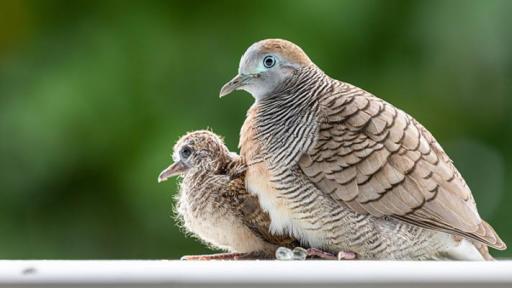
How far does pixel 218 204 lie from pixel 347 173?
0.28 meters

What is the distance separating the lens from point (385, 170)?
1.96 meters

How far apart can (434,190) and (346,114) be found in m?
0.24

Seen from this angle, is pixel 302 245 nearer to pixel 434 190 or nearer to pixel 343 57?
pixel 434 190

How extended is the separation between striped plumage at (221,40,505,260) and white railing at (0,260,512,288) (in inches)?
27.9

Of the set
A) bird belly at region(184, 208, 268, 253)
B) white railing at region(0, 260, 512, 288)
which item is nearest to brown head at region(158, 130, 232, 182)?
bird belly at region(184, 208, 268, 253)

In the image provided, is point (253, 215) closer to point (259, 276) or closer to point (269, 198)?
point (269, 198)

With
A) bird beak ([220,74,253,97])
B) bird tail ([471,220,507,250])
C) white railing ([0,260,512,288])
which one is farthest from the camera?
bird beak ([220,74,253,97])

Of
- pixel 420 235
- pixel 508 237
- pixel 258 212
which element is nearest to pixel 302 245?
pixel 258 212

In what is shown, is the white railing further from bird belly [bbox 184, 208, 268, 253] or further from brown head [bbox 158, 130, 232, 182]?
brown head [bbox 158, 130, 232, 182]

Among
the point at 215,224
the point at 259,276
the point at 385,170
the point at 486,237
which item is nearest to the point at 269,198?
the point at 215,224

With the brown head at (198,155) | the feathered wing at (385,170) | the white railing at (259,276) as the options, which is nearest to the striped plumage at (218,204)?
the brown head at (198,155)

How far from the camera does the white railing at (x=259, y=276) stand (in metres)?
1.16

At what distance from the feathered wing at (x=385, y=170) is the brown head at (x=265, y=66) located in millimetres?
107

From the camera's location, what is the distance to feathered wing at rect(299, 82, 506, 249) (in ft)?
6.28
